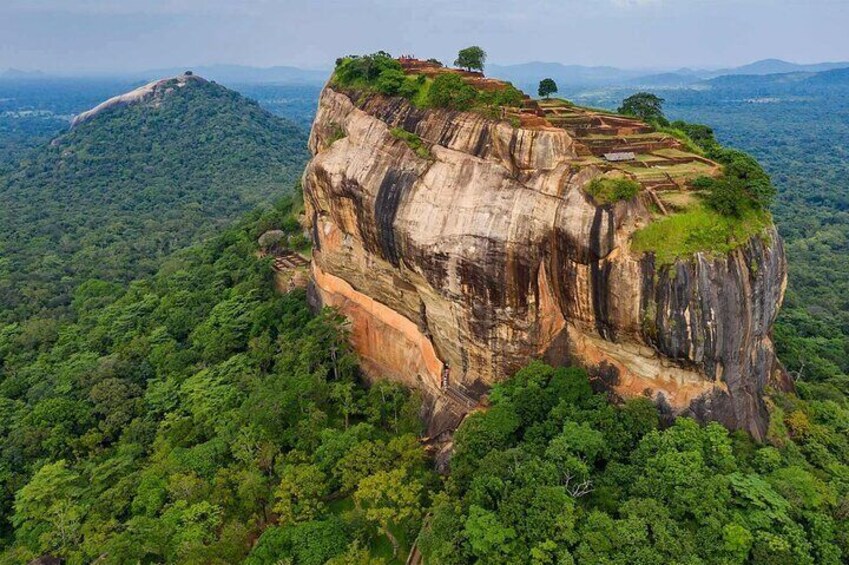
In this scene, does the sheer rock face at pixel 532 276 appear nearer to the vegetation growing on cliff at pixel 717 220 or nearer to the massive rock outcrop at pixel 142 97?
the vegetation growing on cliff at pixel 717 220

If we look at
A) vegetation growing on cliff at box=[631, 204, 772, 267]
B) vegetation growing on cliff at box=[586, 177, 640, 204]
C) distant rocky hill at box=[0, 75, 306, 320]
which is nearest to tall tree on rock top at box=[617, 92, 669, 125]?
vegetation growing on cliff at box=[631, 204, 772, 267]

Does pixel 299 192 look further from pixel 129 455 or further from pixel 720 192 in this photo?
pixel 720 192

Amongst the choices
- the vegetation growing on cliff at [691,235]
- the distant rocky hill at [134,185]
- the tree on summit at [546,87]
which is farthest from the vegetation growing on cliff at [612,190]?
the distant rocky hill at [134,185]

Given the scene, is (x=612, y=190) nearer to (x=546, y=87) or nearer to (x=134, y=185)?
(x=546, y=87)

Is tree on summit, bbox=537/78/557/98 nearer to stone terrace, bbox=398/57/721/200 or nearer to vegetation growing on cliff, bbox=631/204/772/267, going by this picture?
stone terrace, bbox=398/57/721/200

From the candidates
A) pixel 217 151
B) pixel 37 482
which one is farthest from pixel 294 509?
pixel 217 151

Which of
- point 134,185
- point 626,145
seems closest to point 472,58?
point 626,145
